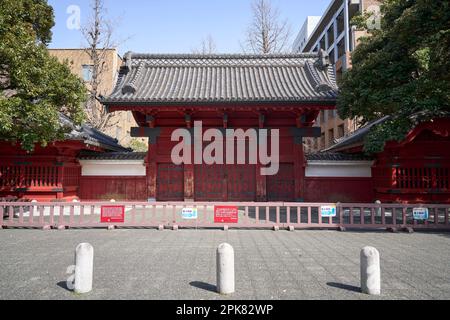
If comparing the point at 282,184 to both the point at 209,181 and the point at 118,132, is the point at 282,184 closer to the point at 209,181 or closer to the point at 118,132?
the point at 209,181

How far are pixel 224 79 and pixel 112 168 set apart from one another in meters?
7.48

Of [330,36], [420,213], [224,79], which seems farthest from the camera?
[330,36]

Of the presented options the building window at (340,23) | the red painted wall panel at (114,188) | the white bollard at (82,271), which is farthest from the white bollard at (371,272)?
the building window at (340,23)

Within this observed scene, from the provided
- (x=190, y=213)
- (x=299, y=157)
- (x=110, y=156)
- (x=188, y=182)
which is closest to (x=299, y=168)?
(x=299, y=157)

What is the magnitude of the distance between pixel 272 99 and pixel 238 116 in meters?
2.21

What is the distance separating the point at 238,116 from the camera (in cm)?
1339

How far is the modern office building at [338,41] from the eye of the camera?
3084 cm

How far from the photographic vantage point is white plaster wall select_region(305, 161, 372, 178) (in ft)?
43.1

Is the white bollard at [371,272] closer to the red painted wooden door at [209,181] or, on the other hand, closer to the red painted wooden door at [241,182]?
the red painted wooden door at [241,182]

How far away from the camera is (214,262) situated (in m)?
5.51

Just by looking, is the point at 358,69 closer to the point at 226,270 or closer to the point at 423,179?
the point at 423,179

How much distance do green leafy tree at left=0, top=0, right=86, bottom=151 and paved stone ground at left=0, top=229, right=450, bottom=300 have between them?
333 centimetres

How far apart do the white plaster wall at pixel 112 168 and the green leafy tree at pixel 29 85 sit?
12.1 ft

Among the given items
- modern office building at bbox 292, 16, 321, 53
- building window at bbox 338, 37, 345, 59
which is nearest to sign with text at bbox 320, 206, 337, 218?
building window at bbox 338, 37, 345, 59
